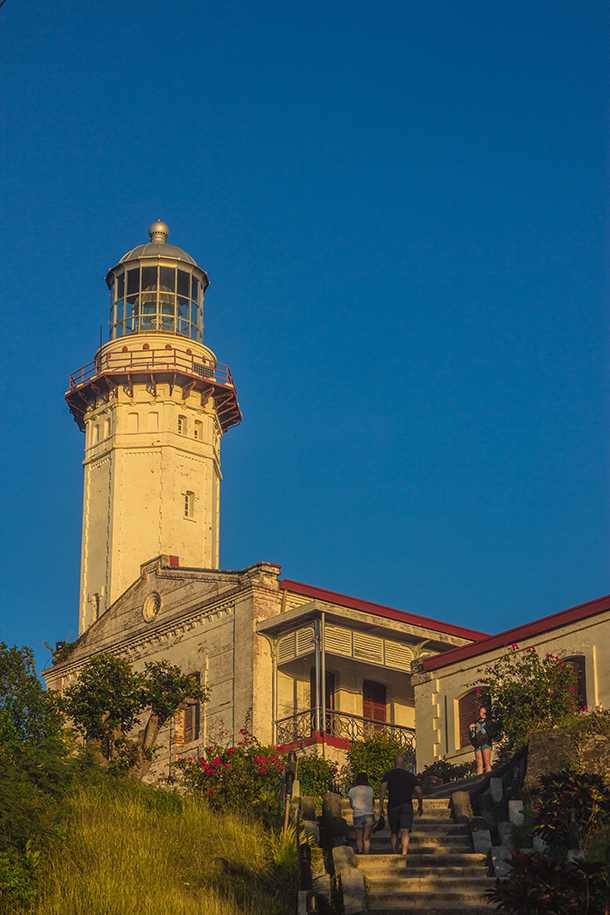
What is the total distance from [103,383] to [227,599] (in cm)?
1364

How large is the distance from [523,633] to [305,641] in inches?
267

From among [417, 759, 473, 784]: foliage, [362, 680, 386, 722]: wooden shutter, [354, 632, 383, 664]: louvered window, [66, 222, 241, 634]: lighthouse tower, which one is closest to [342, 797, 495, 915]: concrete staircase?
[417, 759, 473, 784]: foliage

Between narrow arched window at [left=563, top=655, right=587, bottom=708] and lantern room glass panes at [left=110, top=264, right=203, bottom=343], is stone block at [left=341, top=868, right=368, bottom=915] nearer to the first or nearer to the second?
narrow arched window at [left=563, top=655, right=587, bottom=708]

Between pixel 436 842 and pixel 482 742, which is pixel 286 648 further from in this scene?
pixel 436 842

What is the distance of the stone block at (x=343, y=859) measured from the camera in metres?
14.8

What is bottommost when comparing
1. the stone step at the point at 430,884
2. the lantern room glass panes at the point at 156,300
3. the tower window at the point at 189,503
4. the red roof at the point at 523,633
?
the stone step at the point at 430,884

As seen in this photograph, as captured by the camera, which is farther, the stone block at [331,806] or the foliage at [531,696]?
the foliage at [531,696]

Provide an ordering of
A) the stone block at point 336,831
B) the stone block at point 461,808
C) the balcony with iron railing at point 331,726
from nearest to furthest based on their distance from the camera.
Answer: the stone block at point 336,831 < the stone block at point 461,808 < the balcony with iron railing at point 331,726

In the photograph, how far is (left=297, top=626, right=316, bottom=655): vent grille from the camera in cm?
3088

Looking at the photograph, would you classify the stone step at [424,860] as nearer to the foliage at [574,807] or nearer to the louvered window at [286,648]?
the foliage at [574,807]

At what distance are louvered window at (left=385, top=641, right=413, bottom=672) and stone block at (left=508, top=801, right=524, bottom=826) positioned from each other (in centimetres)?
1531

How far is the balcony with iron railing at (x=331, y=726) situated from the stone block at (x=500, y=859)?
1487 cm

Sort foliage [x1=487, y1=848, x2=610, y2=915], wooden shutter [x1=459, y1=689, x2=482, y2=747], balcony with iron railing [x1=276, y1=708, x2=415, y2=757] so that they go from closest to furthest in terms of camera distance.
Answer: foliage [x1=487, y1=848, x2=610, y2=915] < wooden shutter [x1=459, y1=689, x2=482, y2=747] < balcony with iron railing [x1=276, y1=708, x2=415, y2=757]

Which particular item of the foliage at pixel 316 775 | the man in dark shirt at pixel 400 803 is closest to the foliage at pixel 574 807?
the man in dark shirt at pixel 400 803
